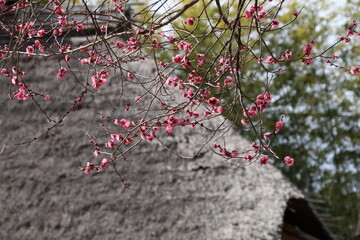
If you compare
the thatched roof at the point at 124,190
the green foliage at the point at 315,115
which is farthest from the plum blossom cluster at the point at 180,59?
the green foliage at the point at 315,115

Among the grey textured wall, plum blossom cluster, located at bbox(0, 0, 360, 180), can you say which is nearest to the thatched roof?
the grey textured wall

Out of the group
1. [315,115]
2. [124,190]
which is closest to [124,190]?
[124,190]

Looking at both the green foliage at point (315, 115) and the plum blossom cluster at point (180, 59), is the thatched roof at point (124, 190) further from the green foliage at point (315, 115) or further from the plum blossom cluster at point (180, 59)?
the green foliage at point (315, 115)

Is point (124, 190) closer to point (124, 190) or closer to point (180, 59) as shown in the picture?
point (124, 190)

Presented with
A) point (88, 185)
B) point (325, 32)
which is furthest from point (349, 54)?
point (88, 185)

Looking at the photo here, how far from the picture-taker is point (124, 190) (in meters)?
4.70

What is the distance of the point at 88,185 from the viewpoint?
15.5 ft

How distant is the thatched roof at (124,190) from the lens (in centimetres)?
448

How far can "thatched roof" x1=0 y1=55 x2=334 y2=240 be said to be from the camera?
177 inches

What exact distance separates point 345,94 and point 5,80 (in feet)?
24.1

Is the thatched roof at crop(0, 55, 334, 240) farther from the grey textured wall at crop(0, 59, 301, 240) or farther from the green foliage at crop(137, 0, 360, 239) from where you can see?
the green foliage at crop(137, 0, 360, 239)

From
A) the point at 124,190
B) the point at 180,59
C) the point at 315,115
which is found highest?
the point at 315,115

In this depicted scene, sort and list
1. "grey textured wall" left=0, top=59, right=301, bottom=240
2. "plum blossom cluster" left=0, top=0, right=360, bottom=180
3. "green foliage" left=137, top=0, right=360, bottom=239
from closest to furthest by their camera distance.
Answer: "plum blossom cluster" left=0, top=0, right=360, bottom=180 → "grey textured wall" left=0, top=59, right=301, bottom=240 → "green foliage" left=137, top=0, right=360, bottom=239

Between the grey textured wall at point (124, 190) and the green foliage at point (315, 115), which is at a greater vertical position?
the green foliage at point (315, 115)
